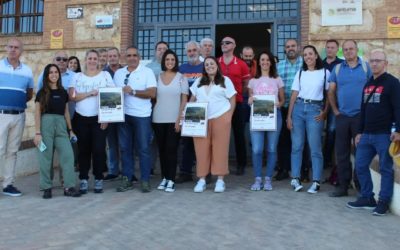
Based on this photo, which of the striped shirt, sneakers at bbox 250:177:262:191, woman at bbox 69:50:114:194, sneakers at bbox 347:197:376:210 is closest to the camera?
sneakers at bbox 347:197:376:210

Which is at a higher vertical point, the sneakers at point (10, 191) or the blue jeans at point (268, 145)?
the blue jeans at point (268, 145)

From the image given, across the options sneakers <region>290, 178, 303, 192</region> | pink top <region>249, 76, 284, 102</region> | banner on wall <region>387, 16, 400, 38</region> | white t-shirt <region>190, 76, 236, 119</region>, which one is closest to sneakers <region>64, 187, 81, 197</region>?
white t-shirt <region>190, 76, 236, 119</region>

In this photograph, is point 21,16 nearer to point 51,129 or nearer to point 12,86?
point 12,86

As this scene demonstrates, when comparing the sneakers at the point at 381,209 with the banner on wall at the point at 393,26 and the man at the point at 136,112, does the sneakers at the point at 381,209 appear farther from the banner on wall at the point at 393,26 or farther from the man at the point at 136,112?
the banner on wall at the point at 393,26

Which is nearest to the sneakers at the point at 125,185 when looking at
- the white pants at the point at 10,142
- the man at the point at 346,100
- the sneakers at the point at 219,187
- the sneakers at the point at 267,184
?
the sneakers at the point at 219,187

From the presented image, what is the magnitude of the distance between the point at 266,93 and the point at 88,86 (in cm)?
232

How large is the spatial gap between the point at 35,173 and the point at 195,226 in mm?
4624

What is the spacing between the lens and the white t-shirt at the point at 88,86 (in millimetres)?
6062

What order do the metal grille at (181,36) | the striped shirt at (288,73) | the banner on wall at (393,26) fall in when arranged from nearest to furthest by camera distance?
1. the striped shirt at (288,73)
2. the banner on wall at (393,26)
3. the metal grille at (181,36)

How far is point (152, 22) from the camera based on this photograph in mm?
10680

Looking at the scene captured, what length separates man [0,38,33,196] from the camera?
20.4 ft

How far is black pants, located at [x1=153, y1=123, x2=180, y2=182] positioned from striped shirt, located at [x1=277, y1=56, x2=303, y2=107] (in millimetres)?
1680

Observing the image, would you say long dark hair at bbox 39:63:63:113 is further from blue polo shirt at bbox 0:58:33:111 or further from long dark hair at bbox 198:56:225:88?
long dark hair at bbox 198:56:225:88

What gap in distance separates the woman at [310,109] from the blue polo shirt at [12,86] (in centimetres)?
356
